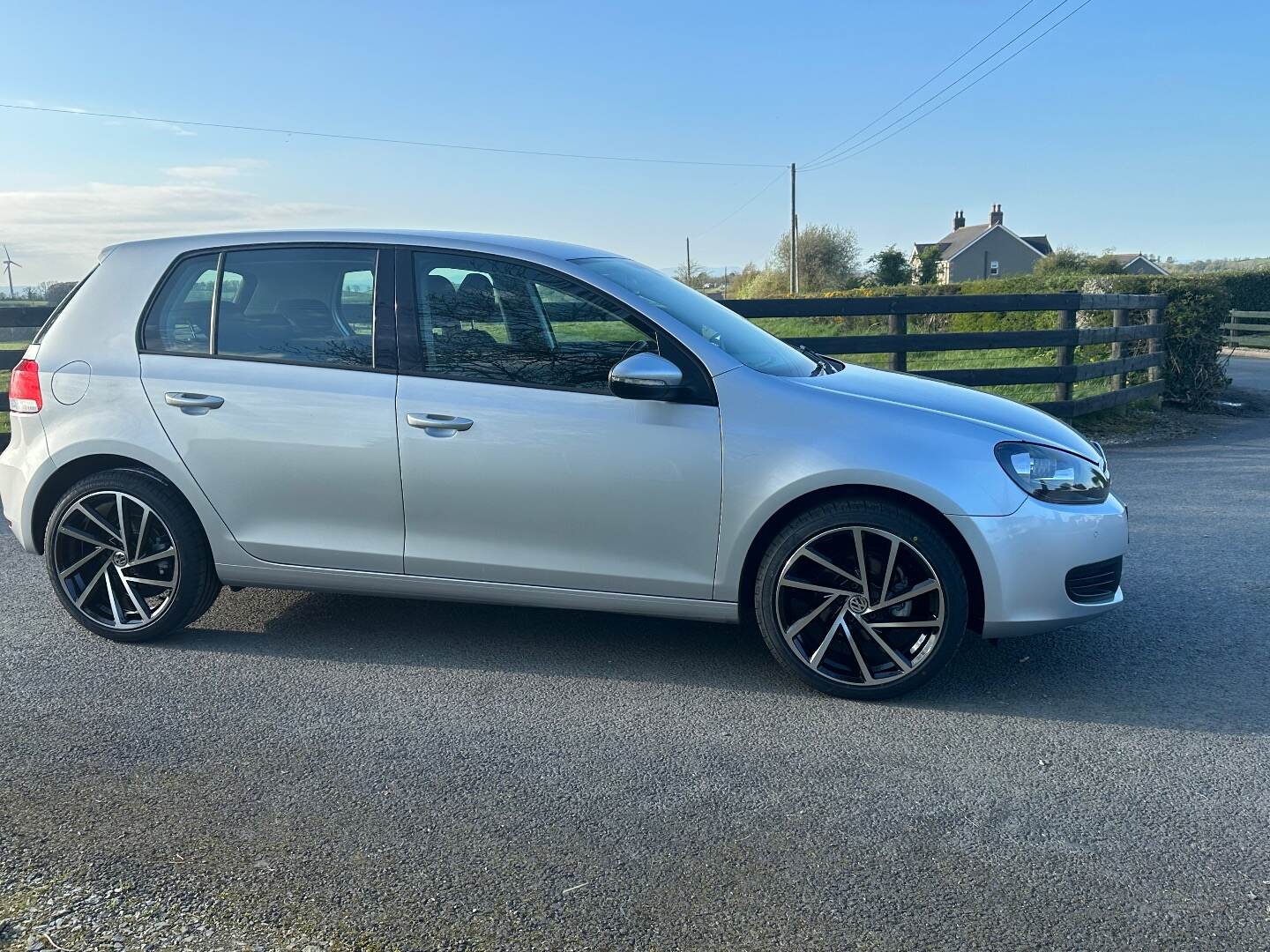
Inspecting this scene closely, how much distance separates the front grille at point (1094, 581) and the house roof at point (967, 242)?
83933 mm

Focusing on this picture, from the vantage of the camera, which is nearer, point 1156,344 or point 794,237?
point 1156,344

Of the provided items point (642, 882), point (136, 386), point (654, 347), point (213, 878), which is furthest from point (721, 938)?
point (136, 386)

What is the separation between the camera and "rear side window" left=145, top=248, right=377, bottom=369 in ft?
14.2

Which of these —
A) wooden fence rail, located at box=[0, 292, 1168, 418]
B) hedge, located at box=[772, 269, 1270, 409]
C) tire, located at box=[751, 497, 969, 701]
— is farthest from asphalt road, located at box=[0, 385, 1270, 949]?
hedge, located at box=[772, 269, 1270, 409]

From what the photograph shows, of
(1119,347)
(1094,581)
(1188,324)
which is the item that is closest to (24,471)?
(1094,581)

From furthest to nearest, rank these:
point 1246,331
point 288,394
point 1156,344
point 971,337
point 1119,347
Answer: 1. point 1246,331
2. point 1156,344
3. point 1119,347
4. point 971,337
5. point 288,394

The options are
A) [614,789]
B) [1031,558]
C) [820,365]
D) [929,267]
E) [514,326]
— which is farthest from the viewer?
[929,267]

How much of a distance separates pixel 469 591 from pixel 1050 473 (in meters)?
2.29

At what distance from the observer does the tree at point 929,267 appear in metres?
75.7

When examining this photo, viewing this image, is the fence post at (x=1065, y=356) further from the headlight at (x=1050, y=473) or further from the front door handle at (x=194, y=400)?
the front door handle at (x=194, y=400)

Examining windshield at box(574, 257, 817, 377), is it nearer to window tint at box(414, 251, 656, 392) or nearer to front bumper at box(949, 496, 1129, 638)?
window tint at box(414, 251, 656, 392)

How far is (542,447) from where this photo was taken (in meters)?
4.02

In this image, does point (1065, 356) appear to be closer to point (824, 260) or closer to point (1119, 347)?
point (1119, 347)

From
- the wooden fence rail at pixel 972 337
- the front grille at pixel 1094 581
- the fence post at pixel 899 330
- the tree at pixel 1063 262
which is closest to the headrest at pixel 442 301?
the front grille at pixel 1094 581
